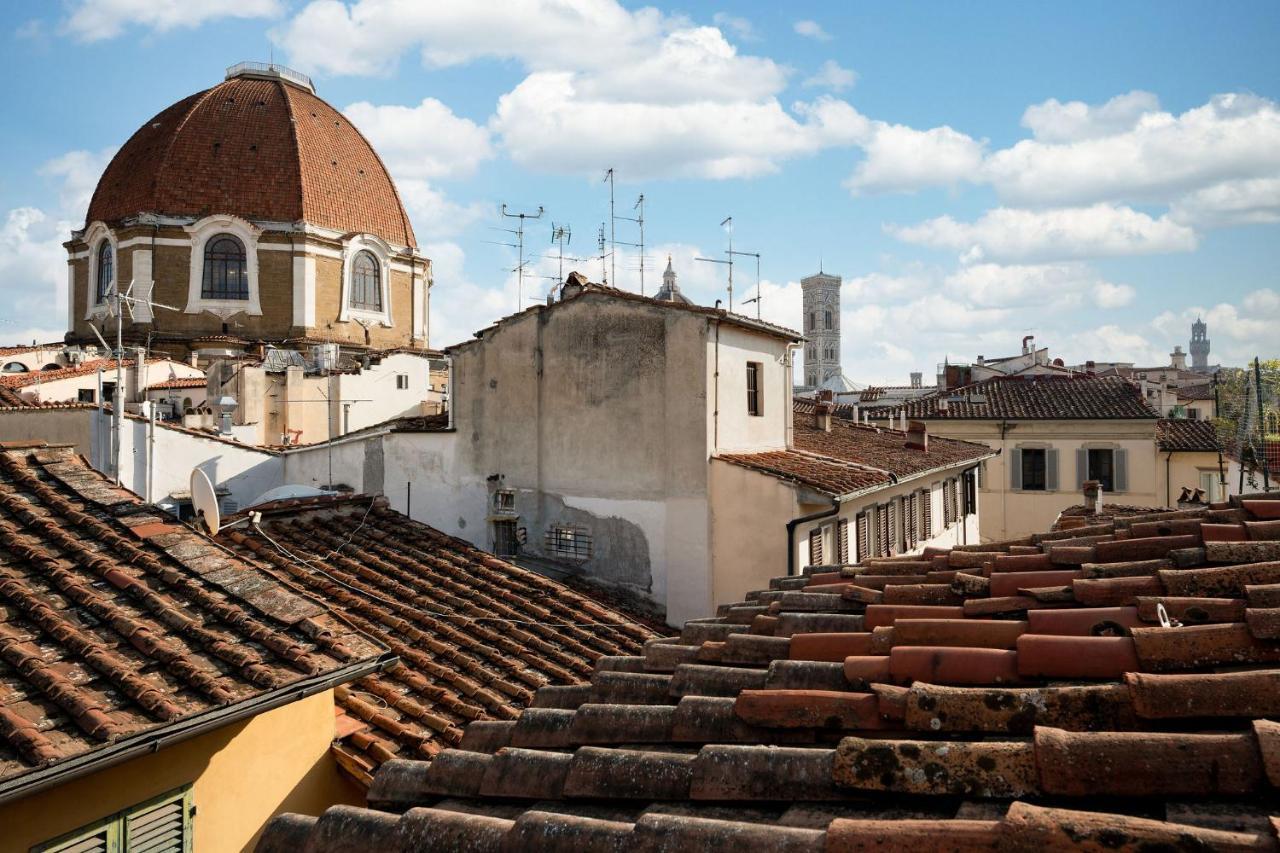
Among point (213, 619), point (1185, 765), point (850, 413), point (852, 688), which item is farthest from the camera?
point (850, 413)

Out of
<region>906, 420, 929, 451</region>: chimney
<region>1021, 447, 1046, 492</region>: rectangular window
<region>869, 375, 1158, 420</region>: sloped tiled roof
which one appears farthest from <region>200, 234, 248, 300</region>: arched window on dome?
<region>1021, 447, 1046, 492</region>: rectangular window

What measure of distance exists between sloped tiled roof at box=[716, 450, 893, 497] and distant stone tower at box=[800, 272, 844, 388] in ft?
338

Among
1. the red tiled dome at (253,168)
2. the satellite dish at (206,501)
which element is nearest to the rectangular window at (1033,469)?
the satellite dish at (206,501)

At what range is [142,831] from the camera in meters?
4.27

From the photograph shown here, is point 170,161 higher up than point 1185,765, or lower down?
higher up

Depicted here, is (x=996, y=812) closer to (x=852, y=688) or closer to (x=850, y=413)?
(x=852, y=688)

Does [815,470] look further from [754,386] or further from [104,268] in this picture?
[104,268]

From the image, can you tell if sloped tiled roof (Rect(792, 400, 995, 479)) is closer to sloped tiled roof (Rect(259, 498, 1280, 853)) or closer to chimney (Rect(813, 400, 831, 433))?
chimney (Rect(813, 400, 831, 433))

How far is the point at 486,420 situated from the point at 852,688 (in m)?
11.5

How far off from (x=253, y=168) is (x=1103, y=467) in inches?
1347

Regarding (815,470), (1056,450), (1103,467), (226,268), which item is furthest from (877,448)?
(226,268)

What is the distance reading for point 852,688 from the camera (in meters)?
3.12

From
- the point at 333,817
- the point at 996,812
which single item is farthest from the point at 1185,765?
the point at 333,817

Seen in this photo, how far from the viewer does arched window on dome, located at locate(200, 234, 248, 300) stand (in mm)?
36469
